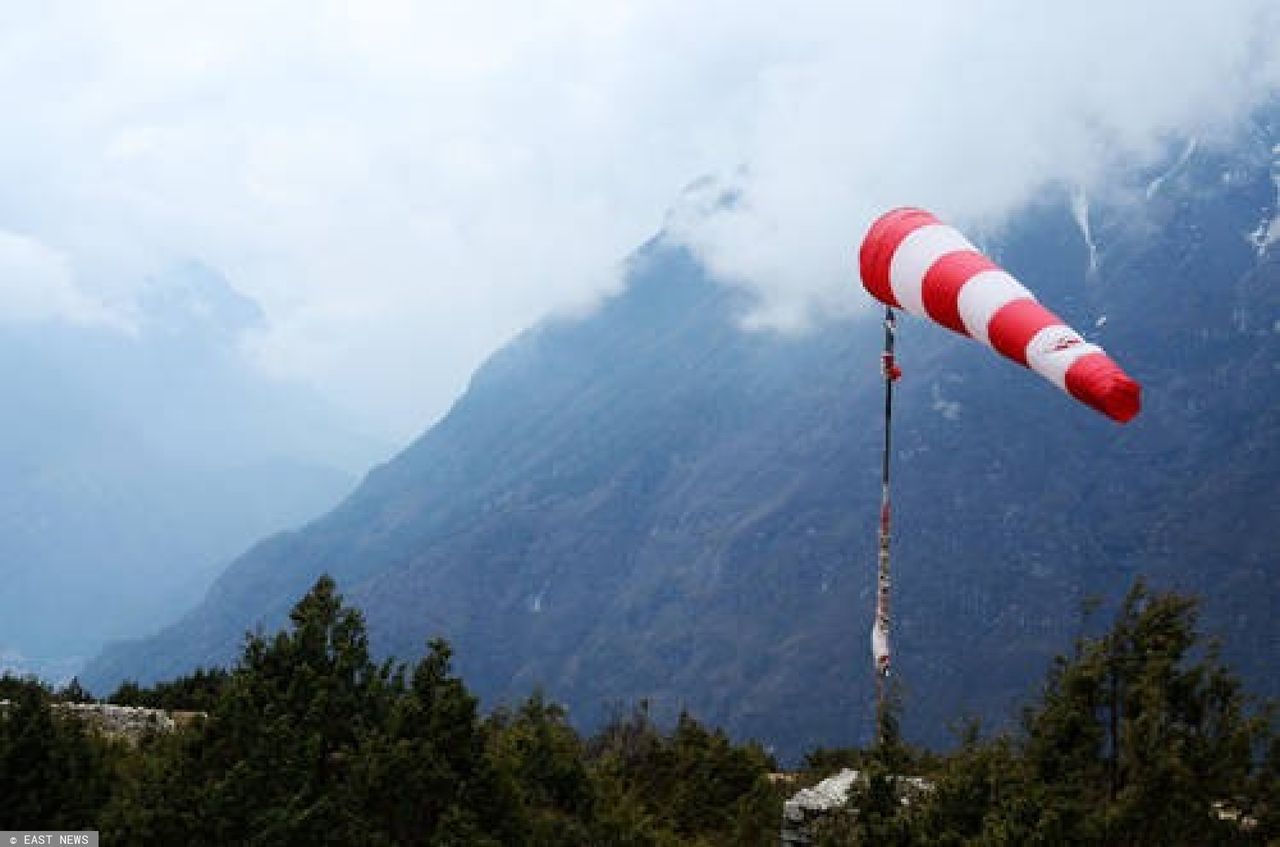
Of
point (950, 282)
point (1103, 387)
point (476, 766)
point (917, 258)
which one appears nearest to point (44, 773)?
point (476, 766)

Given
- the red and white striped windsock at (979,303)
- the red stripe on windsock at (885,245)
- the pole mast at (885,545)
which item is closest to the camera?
the red and white striped windsock at (979,303)

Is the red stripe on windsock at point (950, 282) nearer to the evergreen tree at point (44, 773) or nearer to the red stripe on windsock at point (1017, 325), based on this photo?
the red stripe on windsock at point (1017, 325)

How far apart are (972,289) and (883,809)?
332 inches

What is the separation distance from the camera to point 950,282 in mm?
10891

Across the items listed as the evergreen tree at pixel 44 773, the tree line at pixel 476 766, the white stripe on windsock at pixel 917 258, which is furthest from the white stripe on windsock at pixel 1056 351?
the evergreen tree at pixel 44 773

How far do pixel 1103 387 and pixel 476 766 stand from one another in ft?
40.0

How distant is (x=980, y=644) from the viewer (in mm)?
198500

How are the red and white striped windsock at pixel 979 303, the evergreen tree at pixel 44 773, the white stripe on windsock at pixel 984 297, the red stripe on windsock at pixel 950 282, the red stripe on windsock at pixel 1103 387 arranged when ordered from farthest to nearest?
the evergreen tree at pixel 44 773 < the red stripe on windsock at pixel 950 282 < the white stripe on windsock at pixel 984 297 < the red and white striped windsock at pixel 979 303 < the red stripe on windsock at pixel 1103 387

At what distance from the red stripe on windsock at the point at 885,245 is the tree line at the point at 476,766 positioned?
6.71 metres

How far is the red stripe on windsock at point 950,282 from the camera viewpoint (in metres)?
10.8

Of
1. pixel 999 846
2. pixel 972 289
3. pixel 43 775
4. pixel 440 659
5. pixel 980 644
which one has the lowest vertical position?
pixel 999 846

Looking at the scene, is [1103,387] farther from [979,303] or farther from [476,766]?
[476,766]

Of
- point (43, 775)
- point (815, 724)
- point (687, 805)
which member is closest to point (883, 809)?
point (43, 775)

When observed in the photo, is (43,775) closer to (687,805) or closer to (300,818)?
(300,818)
